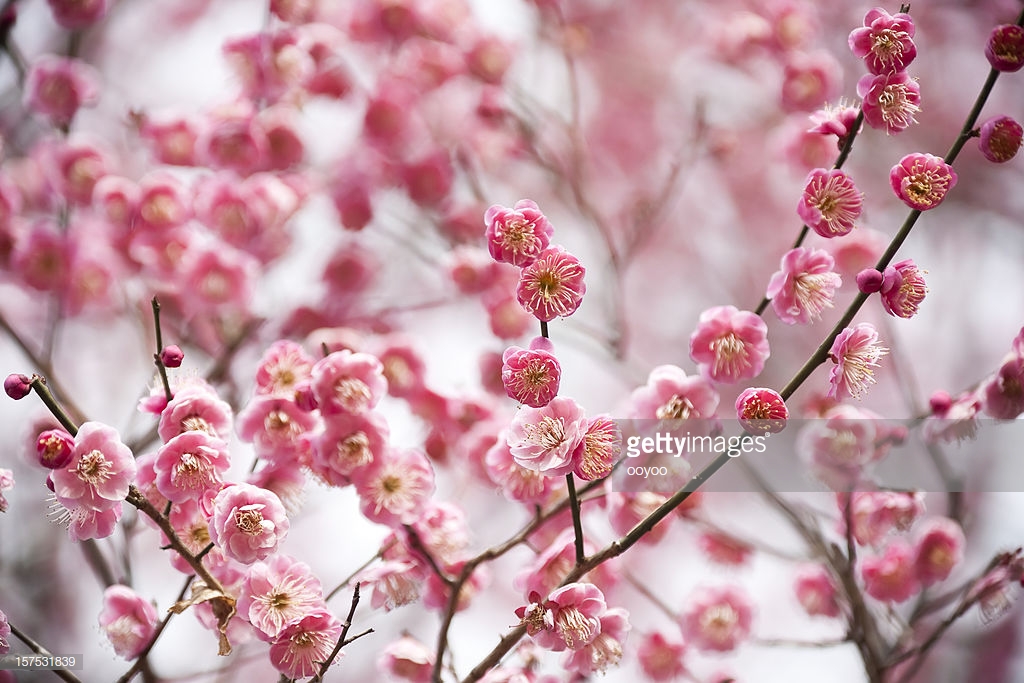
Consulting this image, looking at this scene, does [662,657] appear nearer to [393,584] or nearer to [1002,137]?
[393,584]

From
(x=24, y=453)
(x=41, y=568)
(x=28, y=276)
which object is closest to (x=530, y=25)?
(x=28, y=276)

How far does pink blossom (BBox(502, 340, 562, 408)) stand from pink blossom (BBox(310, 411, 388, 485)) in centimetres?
24

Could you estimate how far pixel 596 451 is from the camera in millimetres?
912

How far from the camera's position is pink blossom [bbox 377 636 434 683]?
112 cm

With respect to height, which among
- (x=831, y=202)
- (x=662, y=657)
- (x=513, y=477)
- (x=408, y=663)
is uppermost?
(x=831, y=202)

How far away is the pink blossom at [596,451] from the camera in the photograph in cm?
89

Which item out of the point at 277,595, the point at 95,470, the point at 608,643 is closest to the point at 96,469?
the point at 95,470

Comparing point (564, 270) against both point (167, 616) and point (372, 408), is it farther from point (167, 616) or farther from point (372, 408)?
point (167, 616)

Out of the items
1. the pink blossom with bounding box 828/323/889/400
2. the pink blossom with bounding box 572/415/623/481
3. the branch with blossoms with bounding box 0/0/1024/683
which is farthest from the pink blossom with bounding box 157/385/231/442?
the pink blossom with bounding box 828/323/889/400

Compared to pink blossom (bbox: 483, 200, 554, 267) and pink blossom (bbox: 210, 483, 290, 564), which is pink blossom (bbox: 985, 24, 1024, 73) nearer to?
pink blossom (bbox: 483, 200, 554, 267)

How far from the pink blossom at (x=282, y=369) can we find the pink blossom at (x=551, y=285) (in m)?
0.37

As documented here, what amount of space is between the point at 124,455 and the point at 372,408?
29 centimetres

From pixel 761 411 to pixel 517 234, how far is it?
334mm

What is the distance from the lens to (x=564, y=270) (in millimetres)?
868
